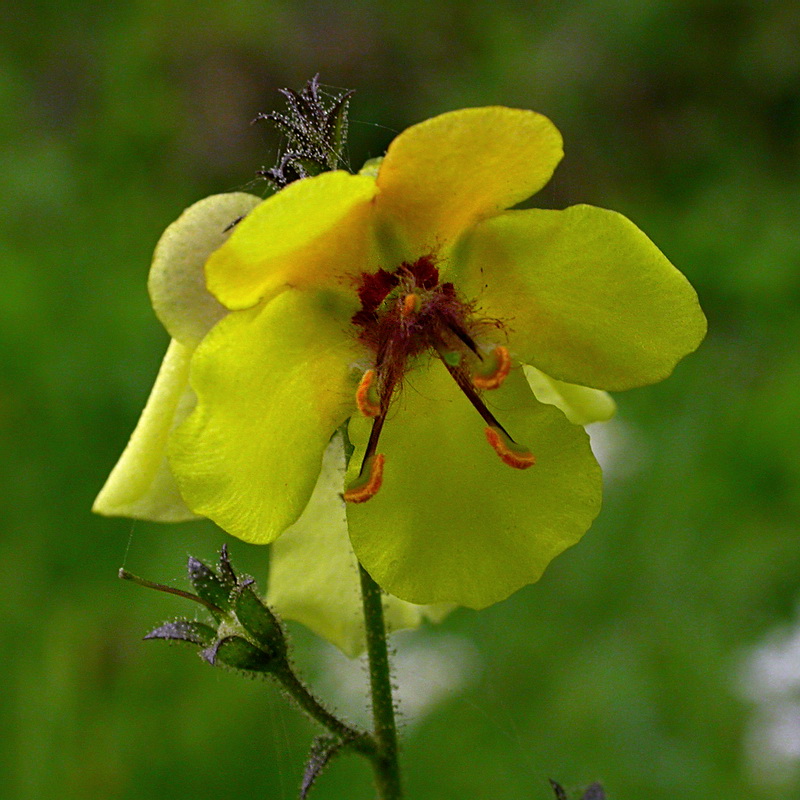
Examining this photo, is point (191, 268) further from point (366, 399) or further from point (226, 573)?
point (226, 573)

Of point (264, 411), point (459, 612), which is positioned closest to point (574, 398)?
point (264, 411)

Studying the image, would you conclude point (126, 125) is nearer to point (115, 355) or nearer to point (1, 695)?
point (115, 355)

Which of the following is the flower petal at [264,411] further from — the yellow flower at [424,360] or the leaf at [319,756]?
the leaf at [319,756]

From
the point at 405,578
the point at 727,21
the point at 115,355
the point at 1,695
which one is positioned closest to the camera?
the point at 405,578

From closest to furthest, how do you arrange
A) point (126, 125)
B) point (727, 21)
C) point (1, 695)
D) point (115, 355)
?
point (1, 695) → point (115, 355) → point (126, 125) → point (727, 21)

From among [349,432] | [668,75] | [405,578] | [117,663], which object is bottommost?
[405,578]

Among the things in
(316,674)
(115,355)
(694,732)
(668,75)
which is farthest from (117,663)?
(668,75)
